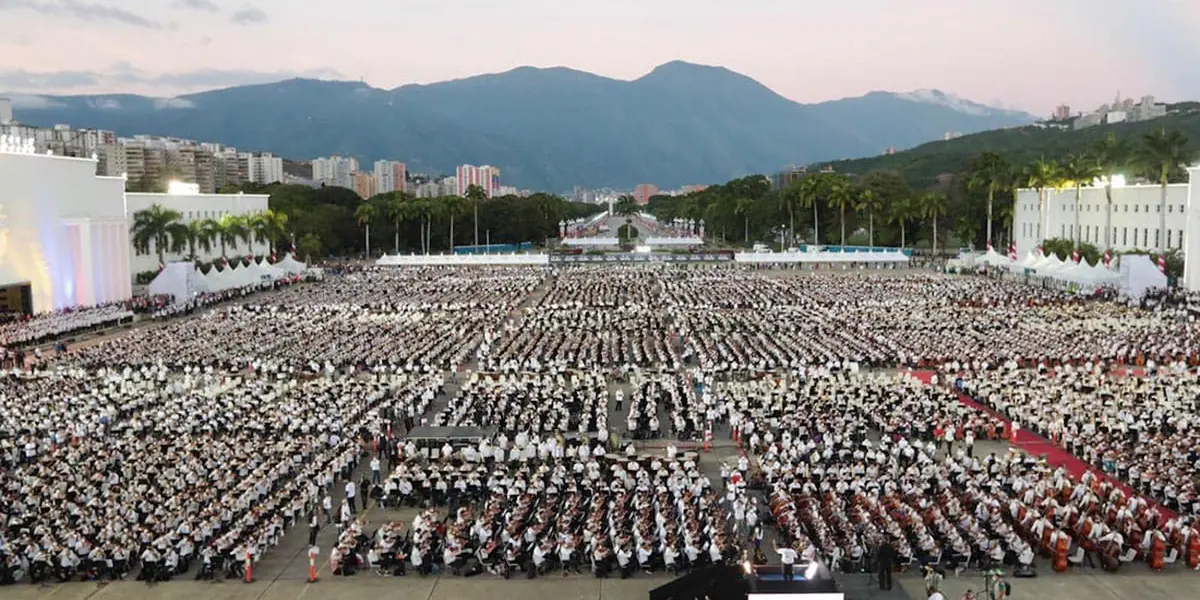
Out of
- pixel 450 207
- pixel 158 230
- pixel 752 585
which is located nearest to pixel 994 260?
pixel 158 230

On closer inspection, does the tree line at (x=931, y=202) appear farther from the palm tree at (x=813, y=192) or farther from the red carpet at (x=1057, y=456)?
the red carpet at (x=1057, y=456)

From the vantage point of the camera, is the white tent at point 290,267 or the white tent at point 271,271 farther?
the white tent at point 290,267

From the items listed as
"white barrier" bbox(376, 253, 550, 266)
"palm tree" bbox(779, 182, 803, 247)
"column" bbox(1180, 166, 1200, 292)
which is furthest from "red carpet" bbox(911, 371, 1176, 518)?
"palm tree" bbox(779, 182, 803, 247)

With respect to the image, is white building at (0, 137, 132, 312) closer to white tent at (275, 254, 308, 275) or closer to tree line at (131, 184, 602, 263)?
tree line at (131, 184, 602, 263)

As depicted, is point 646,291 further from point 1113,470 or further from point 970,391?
point 1113,470

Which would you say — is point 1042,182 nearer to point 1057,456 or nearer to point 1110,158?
point 1110,158

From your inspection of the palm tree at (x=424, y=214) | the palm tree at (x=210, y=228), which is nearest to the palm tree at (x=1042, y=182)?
the palm tree at (x=424, y=214)

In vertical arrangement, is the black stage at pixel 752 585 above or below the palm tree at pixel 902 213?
below
